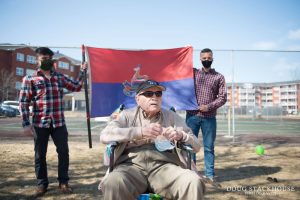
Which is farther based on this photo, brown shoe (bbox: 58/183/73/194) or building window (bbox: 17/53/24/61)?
building window (bbox: 17/53/24/61)

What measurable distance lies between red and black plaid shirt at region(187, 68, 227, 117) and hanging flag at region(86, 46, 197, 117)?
13cm

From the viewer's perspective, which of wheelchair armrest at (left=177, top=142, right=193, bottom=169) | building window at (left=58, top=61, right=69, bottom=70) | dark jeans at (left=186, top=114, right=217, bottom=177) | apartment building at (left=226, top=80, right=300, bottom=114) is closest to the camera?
wheelchair armrest at (left=177, top=142, right=193, bottom=169)

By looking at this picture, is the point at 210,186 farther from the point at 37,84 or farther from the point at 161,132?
the point at 37,84

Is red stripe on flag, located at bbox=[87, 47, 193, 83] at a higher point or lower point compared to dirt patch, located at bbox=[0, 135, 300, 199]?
higher

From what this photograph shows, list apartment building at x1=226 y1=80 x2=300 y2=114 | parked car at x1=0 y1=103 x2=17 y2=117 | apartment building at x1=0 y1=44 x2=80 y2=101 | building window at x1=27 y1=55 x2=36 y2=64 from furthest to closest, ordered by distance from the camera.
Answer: building window at x1=27 y1=55 x2=36 y2=64 < apartment building at x1=0 y1=44 x2=80 y2=101 < parked car at x1=0 y1=103 x2=17 y2=117 < apartment building at x1=226 y1=80 x2=300 y2=114

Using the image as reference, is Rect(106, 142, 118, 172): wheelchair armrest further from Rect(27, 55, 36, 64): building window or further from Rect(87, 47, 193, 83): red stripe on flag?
Rect(27, 55, 36, 64): building window

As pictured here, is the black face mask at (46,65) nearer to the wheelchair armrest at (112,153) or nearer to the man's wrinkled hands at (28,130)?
the man's wrinkled hands at (28,130)

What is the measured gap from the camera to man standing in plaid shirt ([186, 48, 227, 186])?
458 cm

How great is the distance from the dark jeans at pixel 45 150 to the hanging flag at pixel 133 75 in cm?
79

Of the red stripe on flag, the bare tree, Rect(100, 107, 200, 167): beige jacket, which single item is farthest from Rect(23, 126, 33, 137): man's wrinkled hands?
the bare tree

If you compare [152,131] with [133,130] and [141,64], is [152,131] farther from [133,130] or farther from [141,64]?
[141,64]

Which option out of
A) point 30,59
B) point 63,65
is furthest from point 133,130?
point 63,65

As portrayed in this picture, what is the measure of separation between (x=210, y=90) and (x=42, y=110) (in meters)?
2.87

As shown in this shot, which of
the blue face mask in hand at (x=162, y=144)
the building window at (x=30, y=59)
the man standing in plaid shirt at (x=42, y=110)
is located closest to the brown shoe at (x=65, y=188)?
the man standing in plaid shirt at (x=42, y=110)
